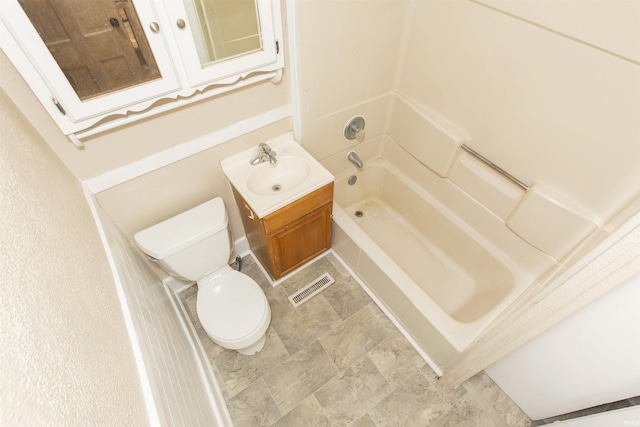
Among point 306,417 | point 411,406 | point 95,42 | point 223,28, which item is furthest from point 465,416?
point 95,42

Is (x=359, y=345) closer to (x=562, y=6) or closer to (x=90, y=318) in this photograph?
(x=90, y=318)

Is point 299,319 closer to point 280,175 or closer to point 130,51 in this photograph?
point 280,175

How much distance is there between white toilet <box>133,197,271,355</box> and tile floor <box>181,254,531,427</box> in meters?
0.18

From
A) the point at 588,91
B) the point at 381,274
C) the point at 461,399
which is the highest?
the point at 588,91

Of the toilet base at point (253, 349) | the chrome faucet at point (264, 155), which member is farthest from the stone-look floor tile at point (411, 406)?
the chrome faucet at point (264, 155)

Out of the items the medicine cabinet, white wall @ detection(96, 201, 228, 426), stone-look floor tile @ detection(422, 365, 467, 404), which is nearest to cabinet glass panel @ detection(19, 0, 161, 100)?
the medicine cabinet

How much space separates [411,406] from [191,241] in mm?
1297

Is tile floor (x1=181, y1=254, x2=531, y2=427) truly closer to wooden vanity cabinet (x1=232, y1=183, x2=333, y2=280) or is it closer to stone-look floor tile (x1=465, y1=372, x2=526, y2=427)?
stone-look floor tile (x1=465, y1=372, x2=526, y2=427)

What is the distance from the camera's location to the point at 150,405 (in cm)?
73

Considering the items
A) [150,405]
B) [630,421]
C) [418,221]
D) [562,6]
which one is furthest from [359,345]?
[562,6]

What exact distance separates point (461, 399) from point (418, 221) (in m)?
1.01

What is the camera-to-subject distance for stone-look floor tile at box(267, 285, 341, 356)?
5.53 ft

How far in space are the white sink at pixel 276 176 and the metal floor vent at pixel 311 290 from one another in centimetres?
65

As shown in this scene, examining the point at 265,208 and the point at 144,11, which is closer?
the point at 144,11
